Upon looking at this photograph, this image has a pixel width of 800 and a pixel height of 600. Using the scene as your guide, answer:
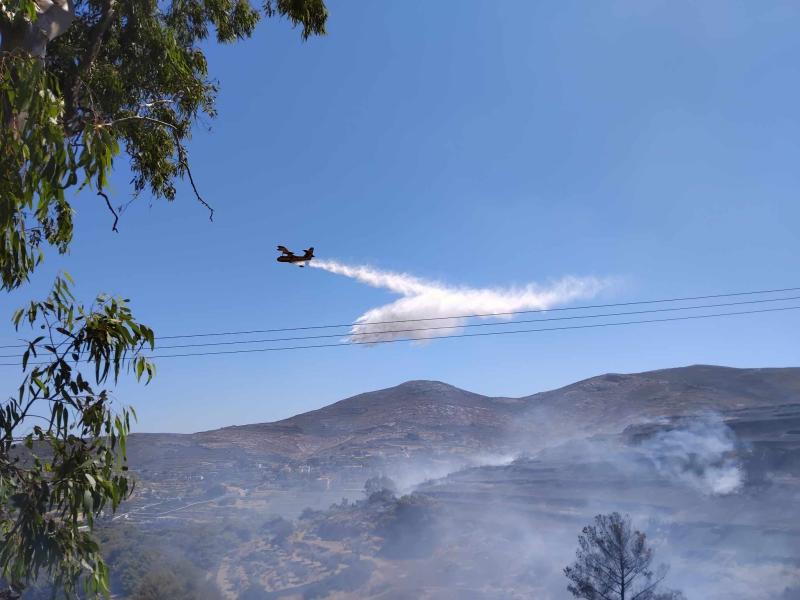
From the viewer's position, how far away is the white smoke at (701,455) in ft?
181

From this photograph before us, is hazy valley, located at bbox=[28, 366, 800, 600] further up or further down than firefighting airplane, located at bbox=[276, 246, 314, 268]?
further down

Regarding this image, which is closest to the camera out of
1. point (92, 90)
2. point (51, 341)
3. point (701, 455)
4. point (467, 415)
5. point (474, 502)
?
point (51, 341)

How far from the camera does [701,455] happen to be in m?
62.3

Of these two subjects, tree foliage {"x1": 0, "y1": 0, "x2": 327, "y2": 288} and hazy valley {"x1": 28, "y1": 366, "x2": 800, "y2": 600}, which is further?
hazy valley {"x1": 28, "y1": 366, "x2": 800, "y2": 600}

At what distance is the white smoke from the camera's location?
2167 inches

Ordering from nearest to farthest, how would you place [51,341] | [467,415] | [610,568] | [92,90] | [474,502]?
1. [51,341]
2. [92,90]
3. [610,568]
4. [474,502]
5. [467,415]

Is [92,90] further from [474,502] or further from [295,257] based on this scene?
A: [474,502]

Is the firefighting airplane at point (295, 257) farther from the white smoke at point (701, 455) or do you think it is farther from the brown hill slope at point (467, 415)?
the brown hill slope at point (467, 415)

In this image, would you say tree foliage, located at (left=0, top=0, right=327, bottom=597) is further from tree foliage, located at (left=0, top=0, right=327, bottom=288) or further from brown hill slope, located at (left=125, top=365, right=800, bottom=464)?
brown hill slope, located at (left=125, top=365, right=800, bottom=464)

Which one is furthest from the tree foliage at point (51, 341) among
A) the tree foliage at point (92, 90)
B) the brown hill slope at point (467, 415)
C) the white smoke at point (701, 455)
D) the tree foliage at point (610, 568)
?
the brown hill slope at point (467, 415)

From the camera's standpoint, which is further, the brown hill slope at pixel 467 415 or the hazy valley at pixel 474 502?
the brown hill slope at pixel 467 415

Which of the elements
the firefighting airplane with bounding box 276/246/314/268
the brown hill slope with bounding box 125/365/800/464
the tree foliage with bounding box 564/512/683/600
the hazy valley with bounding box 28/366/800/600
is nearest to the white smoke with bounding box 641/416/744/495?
the hazy valley with bounding box 28/366/800/600

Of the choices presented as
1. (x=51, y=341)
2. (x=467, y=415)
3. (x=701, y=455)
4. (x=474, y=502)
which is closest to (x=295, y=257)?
(x=51, y=341)

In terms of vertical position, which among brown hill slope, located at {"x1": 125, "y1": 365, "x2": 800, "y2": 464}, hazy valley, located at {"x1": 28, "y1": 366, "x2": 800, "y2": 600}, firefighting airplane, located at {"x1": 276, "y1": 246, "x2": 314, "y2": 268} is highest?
firefighting airplane, located at {"x1": 276, "y1": 246, "x2": 314, "y2": 268}
